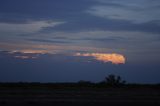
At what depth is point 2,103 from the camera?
25781 millimetres

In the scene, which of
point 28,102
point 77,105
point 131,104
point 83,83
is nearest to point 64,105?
point 77,105

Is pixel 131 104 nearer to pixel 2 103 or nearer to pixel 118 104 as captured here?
pixel 118 104

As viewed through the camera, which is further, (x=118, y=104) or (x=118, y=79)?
(x=118, y=79)

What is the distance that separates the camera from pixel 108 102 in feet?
89.9

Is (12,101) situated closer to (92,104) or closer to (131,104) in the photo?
(92,104)

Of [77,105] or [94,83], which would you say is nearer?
[77,105]

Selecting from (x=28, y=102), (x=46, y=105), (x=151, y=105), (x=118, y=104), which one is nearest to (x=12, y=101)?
(x=28, y=102)

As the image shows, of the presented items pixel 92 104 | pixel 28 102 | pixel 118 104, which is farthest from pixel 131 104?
pixel 28 102

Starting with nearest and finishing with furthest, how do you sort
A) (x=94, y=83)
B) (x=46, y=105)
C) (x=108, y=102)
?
1. (x=46, y=105)
2. (x=108, y=102)
3. (x=94, y=83)

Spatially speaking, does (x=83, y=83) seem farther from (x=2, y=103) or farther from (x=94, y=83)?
(x=2, y=103)

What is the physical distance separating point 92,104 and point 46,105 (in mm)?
3074

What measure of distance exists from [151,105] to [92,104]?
13.0 ft

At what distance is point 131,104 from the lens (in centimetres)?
2667

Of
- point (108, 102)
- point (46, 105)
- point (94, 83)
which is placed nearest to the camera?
point (46, 105)
